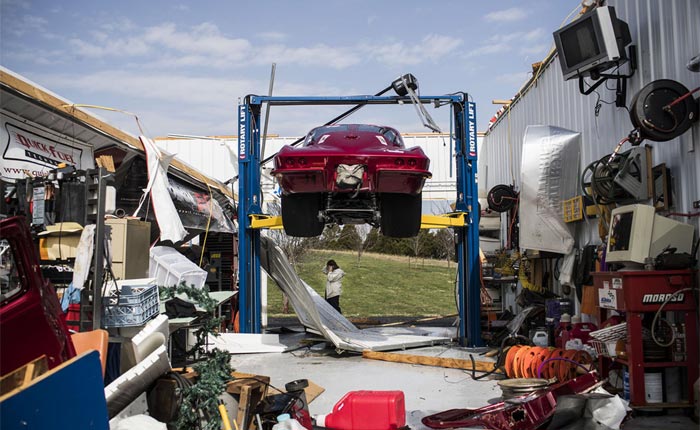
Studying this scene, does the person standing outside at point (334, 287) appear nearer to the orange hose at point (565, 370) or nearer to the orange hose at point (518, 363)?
the orange hose at point (518, 363)

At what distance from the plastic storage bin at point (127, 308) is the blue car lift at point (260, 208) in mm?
4863

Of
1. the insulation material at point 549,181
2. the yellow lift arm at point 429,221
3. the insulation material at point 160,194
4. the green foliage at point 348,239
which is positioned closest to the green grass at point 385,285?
the green foliage at point 348,239

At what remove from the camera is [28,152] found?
691cm

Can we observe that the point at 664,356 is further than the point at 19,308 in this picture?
Yes

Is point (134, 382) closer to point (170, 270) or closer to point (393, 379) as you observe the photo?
point (393, 379)

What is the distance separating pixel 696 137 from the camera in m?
5.81

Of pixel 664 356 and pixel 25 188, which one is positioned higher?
pixel 25 188

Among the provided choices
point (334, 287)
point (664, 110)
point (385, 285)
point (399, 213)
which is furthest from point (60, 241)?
point (385, 285)

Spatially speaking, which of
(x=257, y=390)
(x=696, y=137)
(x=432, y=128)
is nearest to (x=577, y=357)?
(x=696, y=137)

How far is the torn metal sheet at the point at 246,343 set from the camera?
9625 millimetres

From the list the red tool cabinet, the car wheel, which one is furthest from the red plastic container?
the car wheel

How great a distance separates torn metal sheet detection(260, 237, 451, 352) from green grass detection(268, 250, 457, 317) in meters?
6.42

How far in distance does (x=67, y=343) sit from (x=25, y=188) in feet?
9.90

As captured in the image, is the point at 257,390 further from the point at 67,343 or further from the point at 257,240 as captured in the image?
the point at 257,240
